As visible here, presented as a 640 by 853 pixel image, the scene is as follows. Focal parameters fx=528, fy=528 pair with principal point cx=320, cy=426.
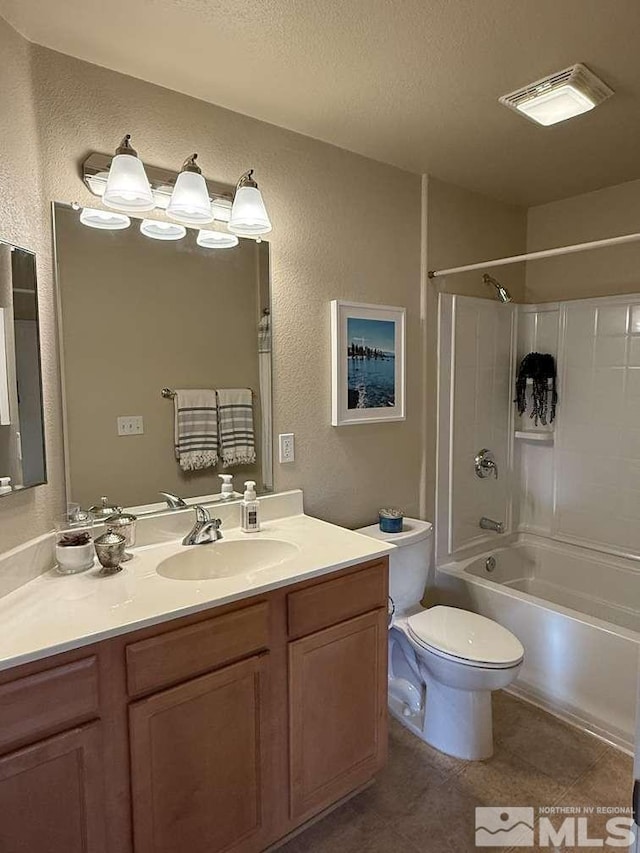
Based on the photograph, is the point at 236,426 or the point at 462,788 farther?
→ the point at 236,426

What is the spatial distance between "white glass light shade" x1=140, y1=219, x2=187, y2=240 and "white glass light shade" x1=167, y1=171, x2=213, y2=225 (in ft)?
0.16

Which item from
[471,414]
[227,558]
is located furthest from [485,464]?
[227,558]

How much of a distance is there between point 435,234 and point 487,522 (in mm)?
1597

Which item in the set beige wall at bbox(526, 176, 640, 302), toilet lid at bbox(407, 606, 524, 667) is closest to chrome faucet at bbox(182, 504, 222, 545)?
toilet lid at bbox(407, 606, 524, 667)

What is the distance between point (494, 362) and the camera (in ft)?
9.90

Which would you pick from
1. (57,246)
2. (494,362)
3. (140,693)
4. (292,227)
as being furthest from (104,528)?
(494,362)

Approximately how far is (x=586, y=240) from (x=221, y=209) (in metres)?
2.14

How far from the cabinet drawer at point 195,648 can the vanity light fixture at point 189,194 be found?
4.12ft

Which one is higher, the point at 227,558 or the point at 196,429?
the point at 196,429

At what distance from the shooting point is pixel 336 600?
1.63m

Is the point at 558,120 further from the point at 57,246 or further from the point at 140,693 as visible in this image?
the point at 140,693

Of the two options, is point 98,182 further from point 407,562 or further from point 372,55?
point 407,562

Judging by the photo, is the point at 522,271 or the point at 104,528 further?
the point at 522,271

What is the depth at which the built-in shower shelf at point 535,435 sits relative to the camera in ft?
10.1
